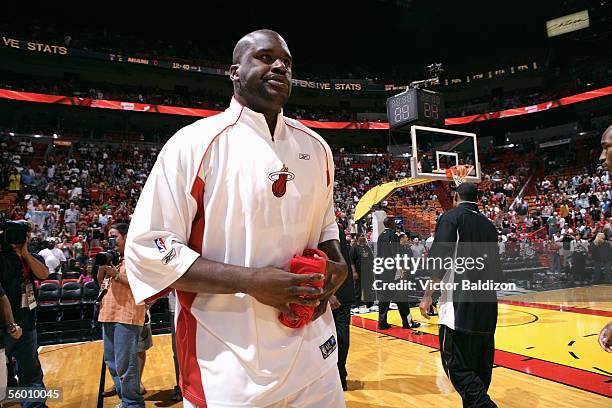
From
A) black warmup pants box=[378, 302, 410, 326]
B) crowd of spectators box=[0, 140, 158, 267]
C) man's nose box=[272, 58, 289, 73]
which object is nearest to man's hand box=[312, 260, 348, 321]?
man's nose box=[272, 58, 289, 73]

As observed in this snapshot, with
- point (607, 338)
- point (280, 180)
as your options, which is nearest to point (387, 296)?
point (607, 338)

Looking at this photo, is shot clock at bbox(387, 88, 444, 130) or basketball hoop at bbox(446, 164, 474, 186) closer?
shot clock at bbox(387, 88, 444, 130)

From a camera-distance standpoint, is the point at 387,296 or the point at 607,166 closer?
the point at 607,166

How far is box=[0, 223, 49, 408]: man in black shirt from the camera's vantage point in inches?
145

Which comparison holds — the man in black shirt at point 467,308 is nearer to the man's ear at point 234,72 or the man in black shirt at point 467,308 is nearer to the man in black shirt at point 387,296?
the man's ear at point 234,72

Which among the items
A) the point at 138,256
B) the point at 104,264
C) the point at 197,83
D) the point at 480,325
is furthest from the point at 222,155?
the point at 197,83

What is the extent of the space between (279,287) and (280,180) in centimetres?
33

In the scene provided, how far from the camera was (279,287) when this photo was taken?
118cm

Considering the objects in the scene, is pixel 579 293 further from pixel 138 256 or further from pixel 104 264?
pixel 138 256

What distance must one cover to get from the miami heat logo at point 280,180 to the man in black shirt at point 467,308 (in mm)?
2502

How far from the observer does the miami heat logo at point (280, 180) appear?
1.31m

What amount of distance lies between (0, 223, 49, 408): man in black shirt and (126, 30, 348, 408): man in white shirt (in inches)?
126
